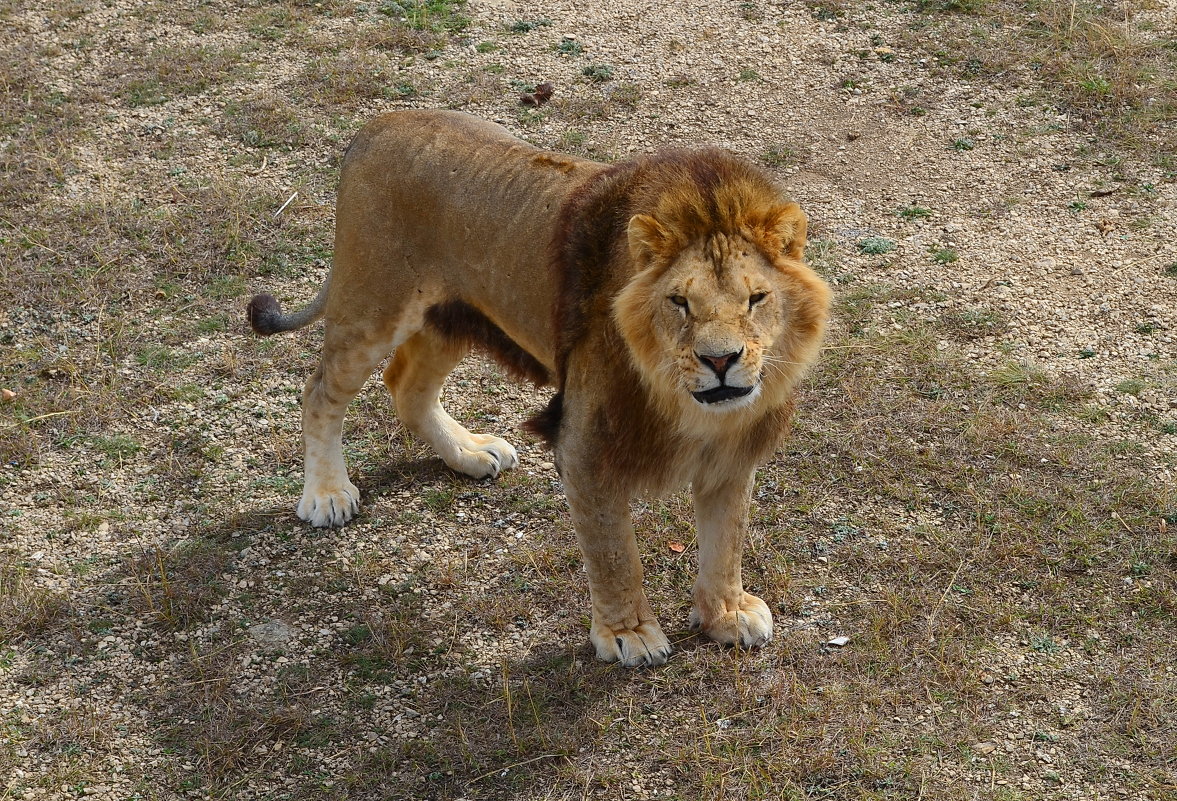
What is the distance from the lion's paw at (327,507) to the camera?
526cm

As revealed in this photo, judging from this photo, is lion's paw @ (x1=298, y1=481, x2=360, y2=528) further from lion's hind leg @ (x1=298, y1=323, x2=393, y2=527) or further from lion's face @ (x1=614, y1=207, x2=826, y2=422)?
lion's face @ (x1=614, y1=207, x2=826, y2=422)

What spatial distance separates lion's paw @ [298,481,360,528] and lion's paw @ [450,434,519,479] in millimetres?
484

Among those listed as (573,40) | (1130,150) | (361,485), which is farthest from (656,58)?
(361,485)

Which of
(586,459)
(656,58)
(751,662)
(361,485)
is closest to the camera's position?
(586,459)

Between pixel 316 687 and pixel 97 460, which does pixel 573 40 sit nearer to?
pixel 97 460

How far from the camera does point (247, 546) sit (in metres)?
5.19

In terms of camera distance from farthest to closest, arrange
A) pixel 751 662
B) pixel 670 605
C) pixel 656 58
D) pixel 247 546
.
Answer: pixel 656 58 → pixel 247 546 → pixel 670 605 → pixel 751 662

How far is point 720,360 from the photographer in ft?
11.4

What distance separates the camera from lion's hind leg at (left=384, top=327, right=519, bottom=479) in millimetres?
5309

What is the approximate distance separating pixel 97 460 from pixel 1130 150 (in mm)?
5733

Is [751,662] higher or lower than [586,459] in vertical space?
lower

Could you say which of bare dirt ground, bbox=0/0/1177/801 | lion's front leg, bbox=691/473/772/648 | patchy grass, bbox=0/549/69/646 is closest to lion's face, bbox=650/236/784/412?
lion's front leg, bbox=691/473/772/648

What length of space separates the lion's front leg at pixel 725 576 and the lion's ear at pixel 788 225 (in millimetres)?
882

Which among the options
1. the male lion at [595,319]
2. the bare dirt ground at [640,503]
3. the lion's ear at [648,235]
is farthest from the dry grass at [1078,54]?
the lion's ear at [648,235]
